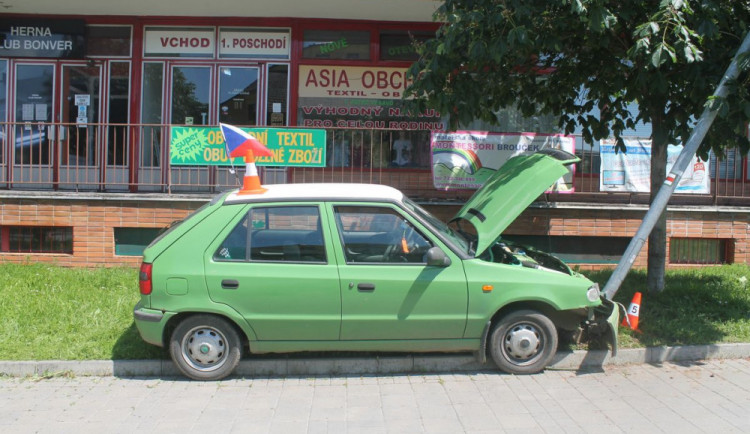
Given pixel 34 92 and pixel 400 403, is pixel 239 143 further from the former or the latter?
pixel 34 92

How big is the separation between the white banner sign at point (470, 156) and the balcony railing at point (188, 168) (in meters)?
0.49

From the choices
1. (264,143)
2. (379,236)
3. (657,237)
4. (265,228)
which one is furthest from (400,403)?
(264,143)

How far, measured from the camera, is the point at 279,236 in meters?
5.19

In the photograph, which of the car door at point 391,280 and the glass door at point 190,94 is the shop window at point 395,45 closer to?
the glass door at point 190,94

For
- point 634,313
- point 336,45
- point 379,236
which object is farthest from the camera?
point 336,45

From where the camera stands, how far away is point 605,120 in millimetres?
7195

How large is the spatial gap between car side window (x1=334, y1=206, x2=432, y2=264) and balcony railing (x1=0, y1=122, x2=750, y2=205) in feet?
13.6

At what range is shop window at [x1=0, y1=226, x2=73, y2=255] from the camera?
30.5ft

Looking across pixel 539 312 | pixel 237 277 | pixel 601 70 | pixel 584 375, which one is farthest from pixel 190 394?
pixel 601 70

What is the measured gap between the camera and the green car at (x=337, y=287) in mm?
4984

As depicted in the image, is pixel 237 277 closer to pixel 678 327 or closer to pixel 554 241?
pixel 678 327

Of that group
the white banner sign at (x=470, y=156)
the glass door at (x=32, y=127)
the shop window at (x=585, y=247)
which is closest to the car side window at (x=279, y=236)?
the white banner sign at (x=470, y=156)

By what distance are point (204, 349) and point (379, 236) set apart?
1.76 m

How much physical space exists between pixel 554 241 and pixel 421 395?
5157 mm
